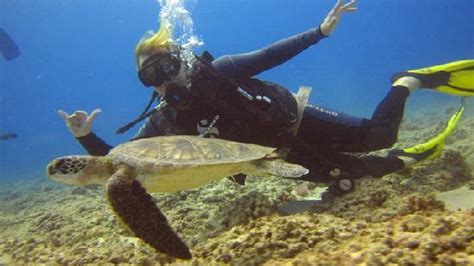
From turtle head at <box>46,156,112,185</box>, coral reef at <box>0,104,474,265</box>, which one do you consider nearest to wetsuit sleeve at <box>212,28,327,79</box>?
coral reef at <box>0,104,474,265</box>

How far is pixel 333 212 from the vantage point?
163 inches

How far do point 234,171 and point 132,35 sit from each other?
123200mm

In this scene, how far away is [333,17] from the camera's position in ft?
17.8

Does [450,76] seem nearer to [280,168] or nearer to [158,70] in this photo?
[280,168]

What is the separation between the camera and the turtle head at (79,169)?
12.0 feet

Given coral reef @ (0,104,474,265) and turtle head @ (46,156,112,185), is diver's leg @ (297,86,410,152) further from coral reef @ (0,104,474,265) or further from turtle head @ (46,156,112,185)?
turtle head @ (46,156,112,185)

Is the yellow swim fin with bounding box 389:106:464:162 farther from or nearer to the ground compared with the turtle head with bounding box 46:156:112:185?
farther from the ground

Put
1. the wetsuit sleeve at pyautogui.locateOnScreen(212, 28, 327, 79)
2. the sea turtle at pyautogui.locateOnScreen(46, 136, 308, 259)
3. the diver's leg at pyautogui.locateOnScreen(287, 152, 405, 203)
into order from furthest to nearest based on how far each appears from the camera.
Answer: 1. the diver's leg at pyautogui.locateOnScreen(287, 152, 405, 203)
2. the wetsuit sleeve at pyautogui.locateOnScreen(212, 28, 327, 79)
3. the sea turtle at pyautogui.locateOnScreen(46, 136, 308, 259)

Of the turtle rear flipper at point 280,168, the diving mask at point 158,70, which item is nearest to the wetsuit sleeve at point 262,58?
the diving mask at point 158,70

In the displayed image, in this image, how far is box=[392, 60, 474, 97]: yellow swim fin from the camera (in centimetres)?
618

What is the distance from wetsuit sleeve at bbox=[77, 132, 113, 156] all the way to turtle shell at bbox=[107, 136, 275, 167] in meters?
0.94

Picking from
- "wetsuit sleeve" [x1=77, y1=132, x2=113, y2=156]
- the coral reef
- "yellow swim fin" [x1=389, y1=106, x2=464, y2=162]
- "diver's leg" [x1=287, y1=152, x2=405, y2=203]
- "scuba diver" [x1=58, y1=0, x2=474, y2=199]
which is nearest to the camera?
the coral reef

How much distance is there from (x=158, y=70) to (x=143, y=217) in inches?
92.5

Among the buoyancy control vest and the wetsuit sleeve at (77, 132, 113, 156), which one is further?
the buoyancy control vest
